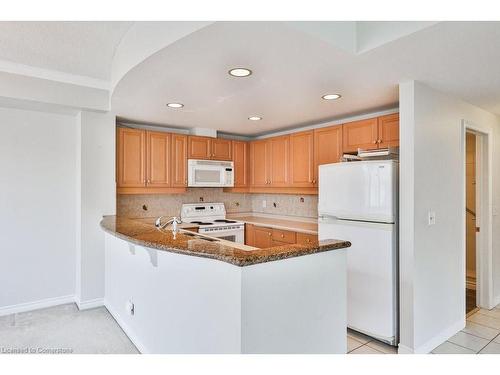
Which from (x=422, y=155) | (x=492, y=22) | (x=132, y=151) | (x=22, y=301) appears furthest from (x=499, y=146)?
(x=22, y=301)

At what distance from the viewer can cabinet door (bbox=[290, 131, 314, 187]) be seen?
13.2 feet

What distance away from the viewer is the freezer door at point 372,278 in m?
2.65

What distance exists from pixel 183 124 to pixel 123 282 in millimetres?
2115

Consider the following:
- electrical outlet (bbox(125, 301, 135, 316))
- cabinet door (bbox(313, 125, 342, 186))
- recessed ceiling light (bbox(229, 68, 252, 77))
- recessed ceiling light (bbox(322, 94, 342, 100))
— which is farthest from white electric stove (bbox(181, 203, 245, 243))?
recessed ceiling light (bbox(229, 68, 252, 77))

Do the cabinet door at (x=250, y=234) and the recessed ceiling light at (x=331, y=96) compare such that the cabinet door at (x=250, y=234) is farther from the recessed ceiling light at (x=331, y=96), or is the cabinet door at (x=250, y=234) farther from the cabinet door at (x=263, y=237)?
the recessed ceiling light at (x=331, y=96)

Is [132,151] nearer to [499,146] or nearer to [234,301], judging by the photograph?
[234,301]

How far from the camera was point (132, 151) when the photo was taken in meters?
3.91

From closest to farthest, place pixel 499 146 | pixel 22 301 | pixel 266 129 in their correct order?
pixel 22 301
pixel 499 146
pixel 266 129

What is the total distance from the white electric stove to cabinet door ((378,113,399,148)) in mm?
2127

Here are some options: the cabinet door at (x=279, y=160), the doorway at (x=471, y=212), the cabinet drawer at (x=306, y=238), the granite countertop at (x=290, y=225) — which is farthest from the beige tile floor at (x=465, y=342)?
the cabinet door at (x=279, y=160)

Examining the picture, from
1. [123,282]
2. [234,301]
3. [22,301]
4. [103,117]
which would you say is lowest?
[22,301]

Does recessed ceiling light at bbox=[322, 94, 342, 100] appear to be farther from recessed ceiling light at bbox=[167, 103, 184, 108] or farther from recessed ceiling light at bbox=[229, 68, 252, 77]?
recessed ceiling light at bbox=[167, 103, 184, 108]

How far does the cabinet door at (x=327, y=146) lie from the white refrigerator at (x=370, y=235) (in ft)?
2.33

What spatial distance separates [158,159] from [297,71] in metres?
2.41
